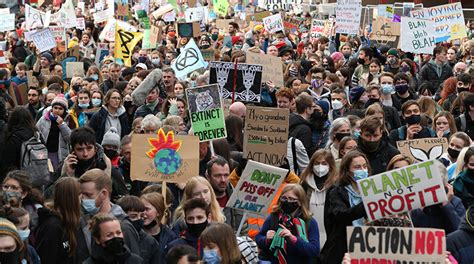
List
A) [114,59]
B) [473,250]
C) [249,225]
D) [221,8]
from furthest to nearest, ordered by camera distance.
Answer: [221,8] < [114,59] < [249,225] < [473,250]

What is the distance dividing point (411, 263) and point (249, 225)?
2.71m

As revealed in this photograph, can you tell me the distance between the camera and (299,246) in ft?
26.6

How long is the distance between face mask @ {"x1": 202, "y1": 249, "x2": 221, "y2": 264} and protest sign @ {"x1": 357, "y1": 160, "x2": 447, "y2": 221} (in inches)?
44.0

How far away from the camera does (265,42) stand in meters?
24.1

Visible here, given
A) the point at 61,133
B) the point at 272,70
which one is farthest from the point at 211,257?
the point at 272,70

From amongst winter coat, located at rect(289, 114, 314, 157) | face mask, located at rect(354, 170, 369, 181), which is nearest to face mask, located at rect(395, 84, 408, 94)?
winter coat, located at rect(289, 114, 314, 157)

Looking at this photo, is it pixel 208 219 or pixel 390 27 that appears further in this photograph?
pixel 390 27

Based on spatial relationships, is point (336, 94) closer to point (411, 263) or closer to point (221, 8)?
point (411, 263)

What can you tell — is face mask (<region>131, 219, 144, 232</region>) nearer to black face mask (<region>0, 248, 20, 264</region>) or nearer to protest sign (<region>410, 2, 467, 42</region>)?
black face mask (<region>0, 248, 20, 264</region>)

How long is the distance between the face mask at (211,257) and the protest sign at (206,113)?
3.89 metres

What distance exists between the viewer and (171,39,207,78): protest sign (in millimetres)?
15812

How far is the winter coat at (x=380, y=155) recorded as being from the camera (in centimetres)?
1005

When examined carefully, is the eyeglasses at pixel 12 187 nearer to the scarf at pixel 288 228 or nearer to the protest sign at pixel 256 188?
the protest sign at pixel 256 188

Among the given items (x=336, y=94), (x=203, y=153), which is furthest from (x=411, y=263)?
(x=336, y=94)
